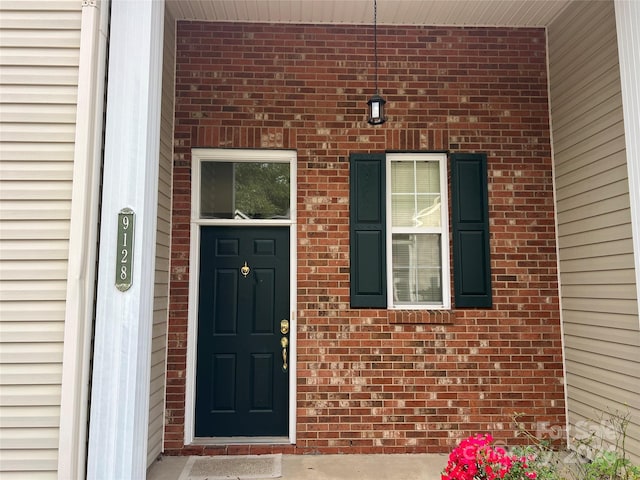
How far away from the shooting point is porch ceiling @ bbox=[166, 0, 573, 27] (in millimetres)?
3869

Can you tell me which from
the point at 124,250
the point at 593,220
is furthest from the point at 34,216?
the point at 593,220

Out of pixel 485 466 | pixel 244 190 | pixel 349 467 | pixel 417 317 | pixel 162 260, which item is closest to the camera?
pixel 485 466

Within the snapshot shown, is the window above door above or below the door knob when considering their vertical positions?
above

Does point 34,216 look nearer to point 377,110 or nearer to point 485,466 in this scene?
A: point 377,110

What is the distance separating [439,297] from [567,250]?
1243 mm

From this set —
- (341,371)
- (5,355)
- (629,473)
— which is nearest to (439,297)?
(341,371)

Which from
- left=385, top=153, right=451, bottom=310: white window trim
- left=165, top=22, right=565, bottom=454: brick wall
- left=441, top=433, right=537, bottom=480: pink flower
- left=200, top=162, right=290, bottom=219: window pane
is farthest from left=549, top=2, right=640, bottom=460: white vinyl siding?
left=200, top=162, right=290, bottom=219: window pane

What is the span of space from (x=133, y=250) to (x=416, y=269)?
8.57 ft

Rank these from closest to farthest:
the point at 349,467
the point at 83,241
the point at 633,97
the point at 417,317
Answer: the point at 83,241, the point at 633,97, the point at 349,467, the point at 417,317

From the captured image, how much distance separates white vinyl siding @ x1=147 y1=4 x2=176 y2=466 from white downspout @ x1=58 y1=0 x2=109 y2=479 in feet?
3.75

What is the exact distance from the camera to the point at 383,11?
13.1ft

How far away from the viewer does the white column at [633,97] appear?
2674 mm

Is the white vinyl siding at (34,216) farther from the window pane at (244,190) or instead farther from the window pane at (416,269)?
the window pane at (416,269)

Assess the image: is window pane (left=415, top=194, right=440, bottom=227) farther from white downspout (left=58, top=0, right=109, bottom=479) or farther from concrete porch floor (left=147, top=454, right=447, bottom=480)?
A: white downspout (left=58, top=0, right=109, bottom=479)
